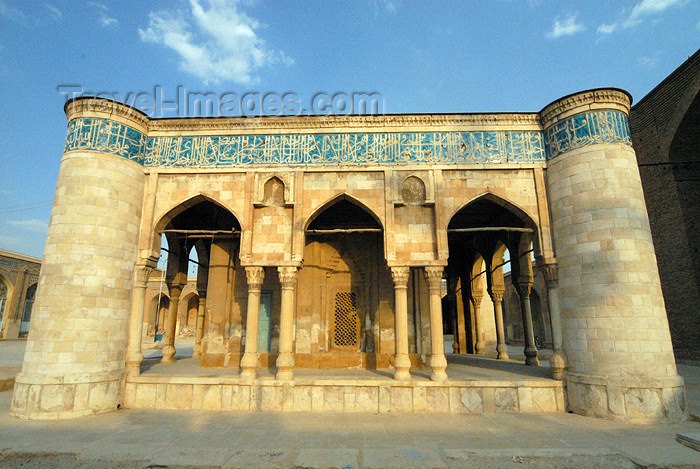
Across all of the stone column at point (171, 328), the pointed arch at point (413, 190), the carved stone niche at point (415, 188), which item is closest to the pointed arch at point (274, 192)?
the carved stone niche at point (415, 188)

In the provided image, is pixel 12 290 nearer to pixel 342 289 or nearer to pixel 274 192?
pixel 342 289

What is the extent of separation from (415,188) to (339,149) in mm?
2289

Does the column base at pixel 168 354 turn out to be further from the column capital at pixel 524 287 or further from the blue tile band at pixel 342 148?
the column capital at pixel 524 287

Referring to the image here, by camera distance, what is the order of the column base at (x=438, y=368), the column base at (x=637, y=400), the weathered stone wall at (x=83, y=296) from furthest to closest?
1. the column base at (x=438, y=368)
2. the weathered stone wall at (x=83, y=296)
3. the column base at (x=637, y=400)

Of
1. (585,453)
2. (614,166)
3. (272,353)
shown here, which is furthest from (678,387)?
(272,353)

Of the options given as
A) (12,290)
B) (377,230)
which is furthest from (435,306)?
(12,290)

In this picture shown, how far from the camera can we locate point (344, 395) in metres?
8.86

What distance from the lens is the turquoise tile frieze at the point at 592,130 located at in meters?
9.27

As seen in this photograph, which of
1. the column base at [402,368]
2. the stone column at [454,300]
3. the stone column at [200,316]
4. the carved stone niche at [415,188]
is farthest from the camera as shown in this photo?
the stone column at [454,300]

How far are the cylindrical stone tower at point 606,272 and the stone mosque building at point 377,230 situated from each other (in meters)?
0.03

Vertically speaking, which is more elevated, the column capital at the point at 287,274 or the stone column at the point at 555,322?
the column capital at the point at 287,274

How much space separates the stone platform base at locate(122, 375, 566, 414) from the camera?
28.6 feet

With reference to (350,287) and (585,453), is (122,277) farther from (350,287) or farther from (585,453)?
(585,453)

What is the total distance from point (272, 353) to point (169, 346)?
4147 mm
